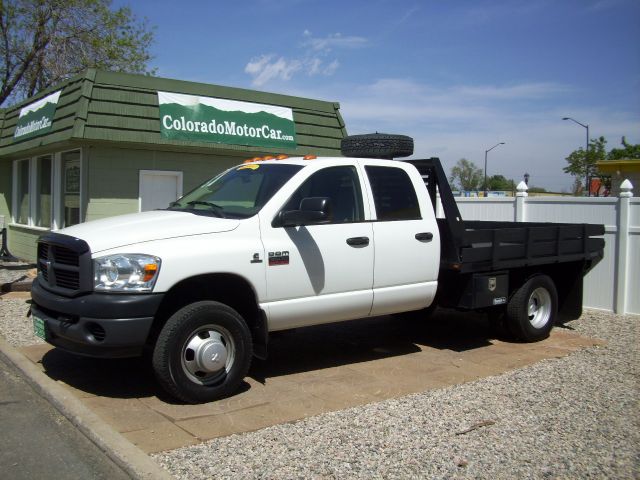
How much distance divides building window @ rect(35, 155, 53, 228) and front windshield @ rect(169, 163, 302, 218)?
29.1 ft

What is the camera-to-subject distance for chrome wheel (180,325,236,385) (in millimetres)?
5152

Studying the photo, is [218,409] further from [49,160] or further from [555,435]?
[49,160]

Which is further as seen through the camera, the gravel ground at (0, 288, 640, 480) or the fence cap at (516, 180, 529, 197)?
the fence cap at (516, 180, 529, 197)

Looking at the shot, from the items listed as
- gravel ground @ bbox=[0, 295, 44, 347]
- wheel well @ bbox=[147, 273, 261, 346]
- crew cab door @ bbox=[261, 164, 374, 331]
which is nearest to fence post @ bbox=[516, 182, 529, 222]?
crew cab door @ bbox=[261, 164, 374, 331]

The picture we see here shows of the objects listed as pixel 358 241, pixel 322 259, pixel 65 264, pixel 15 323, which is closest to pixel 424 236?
pixel 358 241

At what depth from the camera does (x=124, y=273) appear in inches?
193

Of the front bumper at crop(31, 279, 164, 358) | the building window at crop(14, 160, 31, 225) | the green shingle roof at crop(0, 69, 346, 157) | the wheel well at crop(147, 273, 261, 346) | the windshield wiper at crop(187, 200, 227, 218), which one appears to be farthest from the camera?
the building window at crop(14, 160, 31, 225)

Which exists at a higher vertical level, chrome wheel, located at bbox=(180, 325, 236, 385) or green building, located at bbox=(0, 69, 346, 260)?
green building, located at bbox=(0, 69, 346, 260)

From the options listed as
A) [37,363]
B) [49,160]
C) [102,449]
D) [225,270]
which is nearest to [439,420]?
[225,270]

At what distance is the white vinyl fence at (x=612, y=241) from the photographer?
9.49 m

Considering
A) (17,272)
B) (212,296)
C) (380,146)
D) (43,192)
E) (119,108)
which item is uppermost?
(119,108)

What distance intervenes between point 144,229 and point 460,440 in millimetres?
2966

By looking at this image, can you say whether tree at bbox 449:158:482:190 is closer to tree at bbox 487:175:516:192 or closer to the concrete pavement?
tree at bbox 487:175:516:192

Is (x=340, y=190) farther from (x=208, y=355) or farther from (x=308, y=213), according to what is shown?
(x=208, y=355)
